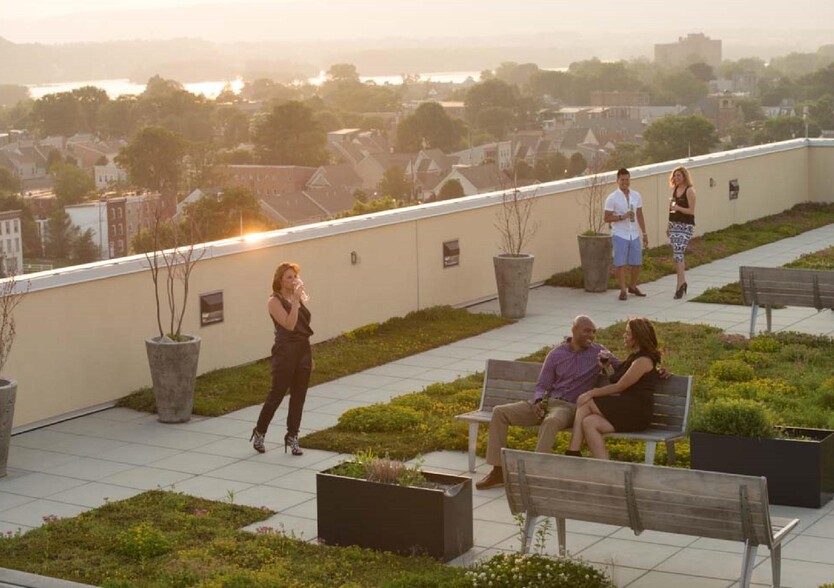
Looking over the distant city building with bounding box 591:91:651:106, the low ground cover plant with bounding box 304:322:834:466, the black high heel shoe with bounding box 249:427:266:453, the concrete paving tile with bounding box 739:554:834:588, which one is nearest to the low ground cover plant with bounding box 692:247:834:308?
the low ground cover plant with bounding box 304:322:834:466

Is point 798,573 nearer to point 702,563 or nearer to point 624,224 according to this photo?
point 702,563

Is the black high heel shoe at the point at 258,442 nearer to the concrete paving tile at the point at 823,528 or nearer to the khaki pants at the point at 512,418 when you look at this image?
the khaki pants at the point at 512,418

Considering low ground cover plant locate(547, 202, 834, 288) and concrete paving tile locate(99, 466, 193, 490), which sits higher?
low ground cover plant locate(547, 202, 834, 288)

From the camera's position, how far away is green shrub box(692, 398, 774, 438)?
945 cm

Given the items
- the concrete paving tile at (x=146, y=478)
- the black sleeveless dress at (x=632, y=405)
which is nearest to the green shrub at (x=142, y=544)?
the concrete paving tile at (x=146, y=478)

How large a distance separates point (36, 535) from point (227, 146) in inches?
4362

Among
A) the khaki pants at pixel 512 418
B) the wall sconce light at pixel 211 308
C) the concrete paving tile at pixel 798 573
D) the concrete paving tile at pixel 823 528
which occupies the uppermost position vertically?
the wall sconce light at pixel 211 308

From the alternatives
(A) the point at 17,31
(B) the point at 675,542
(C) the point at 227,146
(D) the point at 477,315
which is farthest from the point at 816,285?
(A) the point at 17,31

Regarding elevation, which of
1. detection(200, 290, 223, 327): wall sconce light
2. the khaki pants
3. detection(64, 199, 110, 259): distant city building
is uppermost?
detection(200, 290, 223, 327): wall sconce light

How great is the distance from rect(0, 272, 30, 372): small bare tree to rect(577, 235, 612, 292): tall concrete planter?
Result: 8.83m

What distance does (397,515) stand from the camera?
8.39 meters

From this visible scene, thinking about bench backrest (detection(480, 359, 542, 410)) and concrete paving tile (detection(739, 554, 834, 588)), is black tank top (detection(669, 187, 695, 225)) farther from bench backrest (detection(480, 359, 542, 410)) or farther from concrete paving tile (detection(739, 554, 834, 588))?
concrete paving tile (detection(739, 554, 834, 588))

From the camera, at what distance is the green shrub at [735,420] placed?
9445 millimetres

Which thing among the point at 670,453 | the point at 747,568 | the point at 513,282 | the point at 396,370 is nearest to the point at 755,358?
the point at 396,370
